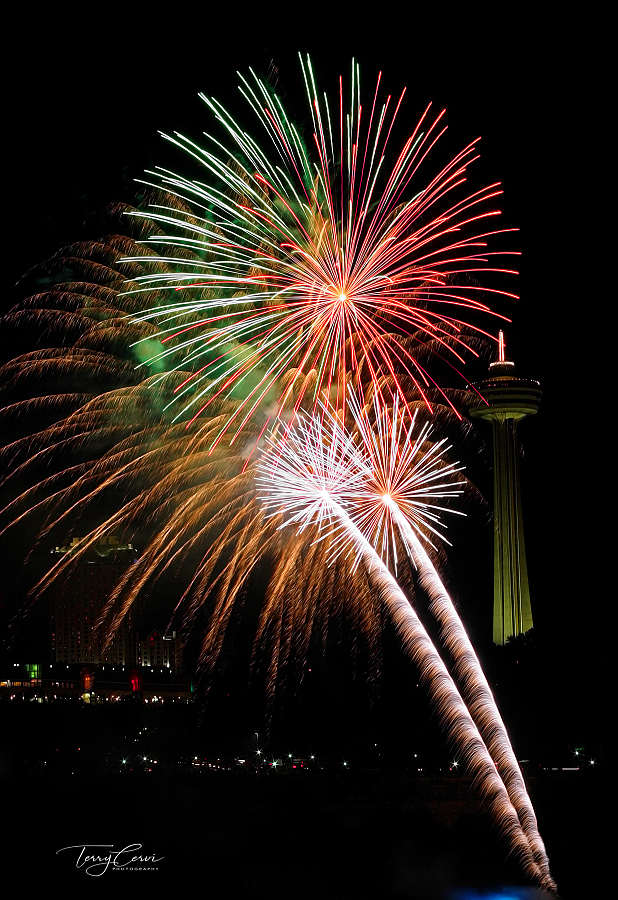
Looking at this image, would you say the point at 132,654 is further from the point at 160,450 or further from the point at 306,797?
the point at 160,450

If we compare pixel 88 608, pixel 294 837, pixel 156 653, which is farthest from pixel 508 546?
pixel 294 837

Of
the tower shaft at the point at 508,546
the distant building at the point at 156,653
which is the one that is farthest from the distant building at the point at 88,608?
the tower shaft at the point at 508,546

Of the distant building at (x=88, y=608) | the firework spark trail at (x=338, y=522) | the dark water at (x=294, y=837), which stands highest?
the distant building at (x=88, y=608)

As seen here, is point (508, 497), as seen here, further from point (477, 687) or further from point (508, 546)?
point (477, 687)

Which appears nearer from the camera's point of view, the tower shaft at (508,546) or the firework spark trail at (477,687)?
the firework spark trail at (477,687)

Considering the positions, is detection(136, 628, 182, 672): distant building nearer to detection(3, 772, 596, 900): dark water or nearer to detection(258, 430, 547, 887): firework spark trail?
detection(3, 772, 596, 900): dark water

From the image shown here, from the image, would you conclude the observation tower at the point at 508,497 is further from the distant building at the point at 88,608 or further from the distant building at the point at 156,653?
the distant building at the point at 156,653
